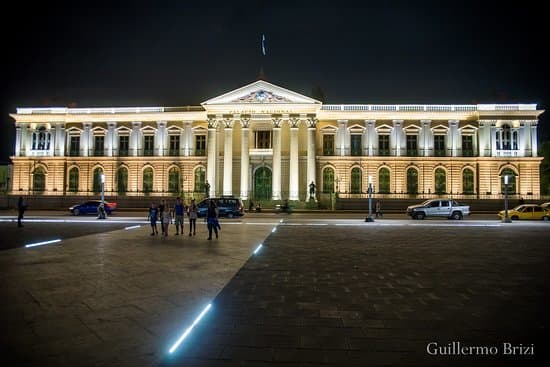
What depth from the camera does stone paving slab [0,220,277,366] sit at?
405 centimetres

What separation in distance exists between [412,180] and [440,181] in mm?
3181

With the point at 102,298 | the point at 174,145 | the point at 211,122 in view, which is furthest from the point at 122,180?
the point at 102,298

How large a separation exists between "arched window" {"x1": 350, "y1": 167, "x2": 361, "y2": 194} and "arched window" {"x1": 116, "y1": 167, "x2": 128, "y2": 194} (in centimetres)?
2746

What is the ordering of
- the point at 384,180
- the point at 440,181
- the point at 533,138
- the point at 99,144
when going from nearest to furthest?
the point at 533,138 → the point at 440,181 → the point at 384,180 → the point at 99,144

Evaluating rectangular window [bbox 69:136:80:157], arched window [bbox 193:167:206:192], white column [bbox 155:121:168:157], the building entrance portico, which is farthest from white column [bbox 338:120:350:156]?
rectangular window [bbox 69:136:80:157]

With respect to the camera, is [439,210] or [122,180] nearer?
[439,210]

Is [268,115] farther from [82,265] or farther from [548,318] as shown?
[548,318]

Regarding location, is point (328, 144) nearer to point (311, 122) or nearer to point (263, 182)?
point (311, 122)

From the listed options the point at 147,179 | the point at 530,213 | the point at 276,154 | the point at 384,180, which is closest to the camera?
the point at 530,213

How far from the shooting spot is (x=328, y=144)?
44.4m

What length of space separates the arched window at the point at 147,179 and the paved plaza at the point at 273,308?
35.8 meters

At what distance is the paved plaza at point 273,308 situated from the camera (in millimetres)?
4008

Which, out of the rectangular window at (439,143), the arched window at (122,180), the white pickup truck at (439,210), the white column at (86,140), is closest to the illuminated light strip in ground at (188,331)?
the white pickup truck at (439,210)

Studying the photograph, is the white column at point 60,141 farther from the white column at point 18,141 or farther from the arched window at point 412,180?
the arched window at point 412,180
